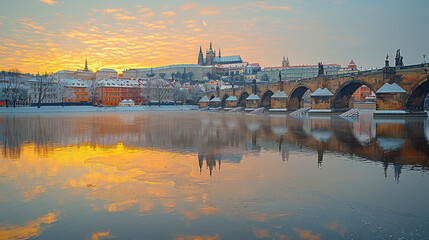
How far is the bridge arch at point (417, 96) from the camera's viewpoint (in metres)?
29.9

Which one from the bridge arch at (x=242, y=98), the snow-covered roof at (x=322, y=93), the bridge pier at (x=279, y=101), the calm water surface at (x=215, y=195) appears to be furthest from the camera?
the bridge arch at (x=242, y=98)

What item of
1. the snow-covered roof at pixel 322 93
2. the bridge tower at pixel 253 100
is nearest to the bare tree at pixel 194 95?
the bridge tower at pixel 253 100

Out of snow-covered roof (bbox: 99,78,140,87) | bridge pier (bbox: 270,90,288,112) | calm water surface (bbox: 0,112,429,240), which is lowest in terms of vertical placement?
calm water surface (bbox: 0,112,429,240)

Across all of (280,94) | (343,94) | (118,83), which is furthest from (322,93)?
(118,83)

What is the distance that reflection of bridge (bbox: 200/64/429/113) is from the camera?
30.8 metres

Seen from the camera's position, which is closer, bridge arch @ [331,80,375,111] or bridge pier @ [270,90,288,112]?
bridge arch @ [331,80,375,111]

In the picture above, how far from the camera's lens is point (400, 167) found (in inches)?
328

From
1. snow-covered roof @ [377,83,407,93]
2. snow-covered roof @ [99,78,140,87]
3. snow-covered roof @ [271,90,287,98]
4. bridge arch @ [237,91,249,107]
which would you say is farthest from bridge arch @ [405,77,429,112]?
snow-covered roof @ [99,78,140,87]

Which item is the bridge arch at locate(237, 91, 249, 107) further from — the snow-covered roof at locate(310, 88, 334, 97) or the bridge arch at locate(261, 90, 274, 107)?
the snow-covered roof at locate(310, 88, 334, 97)

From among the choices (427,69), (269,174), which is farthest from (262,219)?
(427,69)

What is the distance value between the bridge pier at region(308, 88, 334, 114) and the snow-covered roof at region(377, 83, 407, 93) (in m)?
8.65

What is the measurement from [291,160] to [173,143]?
5.71 metres

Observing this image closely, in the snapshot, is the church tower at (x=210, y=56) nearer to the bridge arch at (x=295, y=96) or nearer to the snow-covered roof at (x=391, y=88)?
the bridge arch at (x=295, y=96)

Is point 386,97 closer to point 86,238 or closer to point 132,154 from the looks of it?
point 132,154
